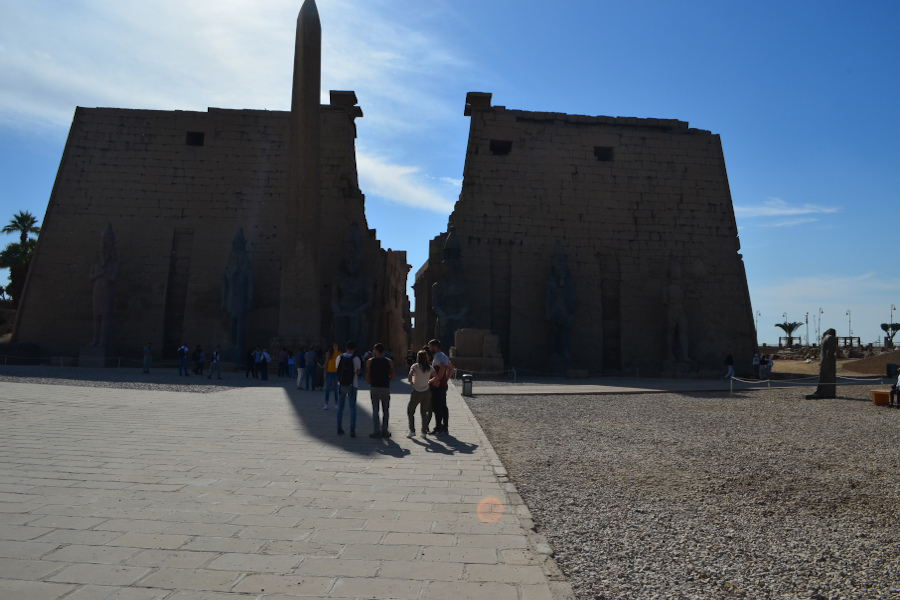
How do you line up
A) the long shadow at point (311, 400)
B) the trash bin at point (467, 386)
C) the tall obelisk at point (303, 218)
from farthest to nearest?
the tall obelisk at point (303, 218) → the trash bin at point (467, 386) → the long shadow at point (311, 400)

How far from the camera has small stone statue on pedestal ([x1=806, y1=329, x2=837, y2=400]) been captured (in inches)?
509

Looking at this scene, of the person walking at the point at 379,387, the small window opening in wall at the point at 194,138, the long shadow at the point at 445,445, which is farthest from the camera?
the small window opening in wall at the point at 194,138

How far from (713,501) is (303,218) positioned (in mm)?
14182

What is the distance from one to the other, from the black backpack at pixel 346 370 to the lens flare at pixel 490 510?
10.7 feet

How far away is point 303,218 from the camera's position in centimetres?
1714

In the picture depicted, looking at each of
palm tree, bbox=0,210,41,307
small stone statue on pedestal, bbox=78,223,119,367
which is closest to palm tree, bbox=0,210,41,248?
palm tree, bbox=0,210,41,307

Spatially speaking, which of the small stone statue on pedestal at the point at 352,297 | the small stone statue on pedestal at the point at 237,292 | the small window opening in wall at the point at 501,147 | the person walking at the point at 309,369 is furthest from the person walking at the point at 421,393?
the small window opening in wall at the point at 501,147

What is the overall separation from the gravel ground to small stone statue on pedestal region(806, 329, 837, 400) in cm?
345

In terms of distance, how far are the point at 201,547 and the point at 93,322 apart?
19.5 metres

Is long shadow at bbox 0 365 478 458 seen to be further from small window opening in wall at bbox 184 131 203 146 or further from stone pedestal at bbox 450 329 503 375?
small window opening in wall at bbox 184 131 203 146

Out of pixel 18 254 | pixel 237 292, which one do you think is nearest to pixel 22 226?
pixel 18 254

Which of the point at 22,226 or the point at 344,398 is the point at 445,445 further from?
the point at 22,226

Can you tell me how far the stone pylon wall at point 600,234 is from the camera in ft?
68.5

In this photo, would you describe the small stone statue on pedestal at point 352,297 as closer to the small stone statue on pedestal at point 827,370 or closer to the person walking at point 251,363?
the person walking at point 251,363
